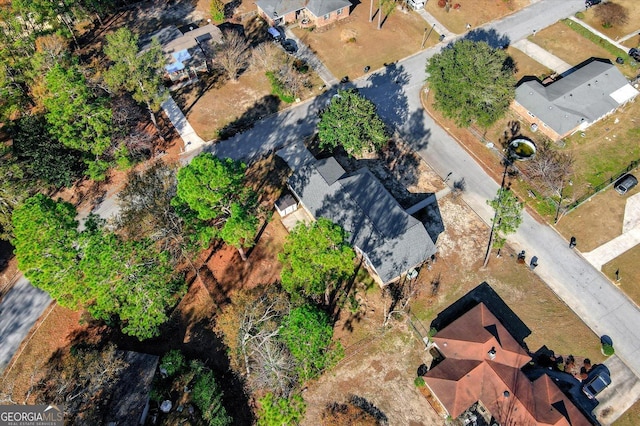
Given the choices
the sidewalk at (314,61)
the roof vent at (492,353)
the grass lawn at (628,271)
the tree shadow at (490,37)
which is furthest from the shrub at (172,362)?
the tree shadow at (490,37)

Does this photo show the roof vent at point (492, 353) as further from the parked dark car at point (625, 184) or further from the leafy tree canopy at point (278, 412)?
the parked dark car at point (625, 184)

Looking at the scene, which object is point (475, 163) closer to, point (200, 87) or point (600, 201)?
point (600, 201)

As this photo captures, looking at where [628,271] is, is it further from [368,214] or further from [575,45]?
[575,45]

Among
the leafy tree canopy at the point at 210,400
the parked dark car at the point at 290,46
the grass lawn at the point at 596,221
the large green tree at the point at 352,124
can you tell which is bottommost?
the grass lawn at the point at 596,221

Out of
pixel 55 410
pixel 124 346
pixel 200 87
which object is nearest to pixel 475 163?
pixel 200 87

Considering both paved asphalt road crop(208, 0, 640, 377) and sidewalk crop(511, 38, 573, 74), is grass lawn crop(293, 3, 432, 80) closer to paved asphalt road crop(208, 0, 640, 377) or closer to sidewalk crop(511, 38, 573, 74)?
paved asphalt road crop(208, 0, 640, 377)
